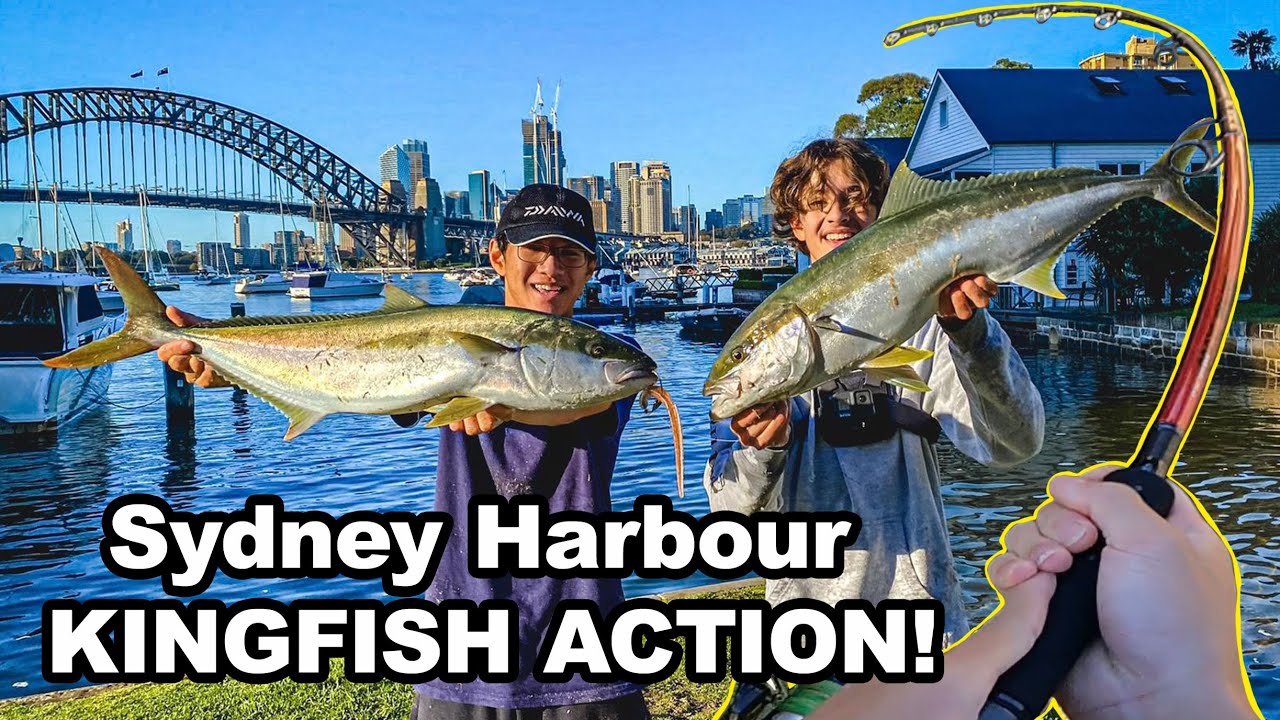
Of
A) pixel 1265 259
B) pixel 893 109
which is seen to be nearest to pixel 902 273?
pixel 1265 259

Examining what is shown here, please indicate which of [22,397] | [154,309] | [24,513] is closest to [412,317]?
[154,309]

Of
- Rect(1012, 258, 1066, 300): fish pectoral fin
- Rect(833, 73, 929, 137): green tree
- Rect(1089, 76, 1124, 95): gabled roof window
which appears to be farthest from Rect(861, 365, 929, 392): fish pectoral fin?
Rect(833, 73, 929, 137): green tree

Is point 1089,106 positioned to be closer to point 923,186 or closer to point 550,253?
point 550,253

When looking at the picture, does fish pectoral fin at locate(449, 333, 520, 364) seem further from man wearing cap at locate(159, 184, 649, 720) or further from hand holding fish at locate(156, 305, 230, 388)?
hand holding fish at locate(156, 305, 230, 388)

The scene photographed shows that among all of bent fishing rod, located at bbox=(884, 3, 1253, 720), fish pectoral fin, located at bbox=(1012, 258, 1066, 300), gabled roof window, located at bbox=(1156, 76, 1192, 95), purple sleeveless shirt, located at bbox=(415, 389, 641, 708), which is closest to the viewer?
bent fishing rod, located at bbox=(884, 3, 1253, 720)

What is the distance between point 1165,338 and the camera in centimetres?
2172

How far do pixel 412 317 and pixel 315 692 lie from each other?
4.89 m

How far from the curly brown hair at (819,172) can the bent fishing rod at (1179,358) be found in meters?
0.82

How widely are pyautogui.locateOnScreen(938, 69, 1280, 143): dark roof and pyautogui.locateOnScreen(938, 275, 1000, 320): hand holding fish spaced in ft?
112

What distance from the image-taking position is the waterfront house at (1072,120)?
33219 millimetres

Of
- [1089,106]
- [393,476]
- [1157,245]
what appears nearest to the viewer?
[1157,245]

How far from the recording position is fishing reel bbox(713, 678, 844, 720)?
6.66 feet

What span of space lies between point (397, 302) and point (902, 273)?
1.53m

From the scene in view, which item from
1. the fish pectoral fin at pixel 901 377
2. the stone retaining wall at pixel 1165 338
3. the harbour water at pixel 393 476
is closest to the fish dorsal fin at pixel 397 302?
the fish pectoral fin at pixel 901 377
